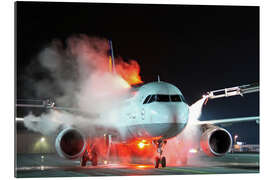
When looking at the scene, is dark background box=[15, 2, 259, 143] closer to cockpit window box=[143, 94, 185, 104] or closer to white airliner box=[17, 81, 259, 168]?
white airliner box=[17, 81, 259, 168]

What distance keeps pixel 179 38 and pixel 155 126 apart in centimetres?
444

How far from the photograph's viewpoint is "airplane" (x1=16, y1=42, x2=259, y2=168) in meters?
13.9

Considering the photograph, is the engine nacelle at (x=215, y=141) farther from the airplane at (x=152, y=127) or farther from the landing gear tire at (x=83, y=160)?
the landing gear tire at (x=83, y=160)

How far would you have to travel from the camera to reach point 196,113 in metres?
18.5

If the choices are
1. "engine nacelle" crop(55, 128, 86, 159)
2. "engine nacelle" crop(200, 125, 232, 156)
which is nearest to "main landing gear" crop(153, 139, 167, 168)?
"engine nacelle" crop(200, 125, 232, 156)

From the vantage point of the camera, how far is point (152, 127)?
14266 millimetres

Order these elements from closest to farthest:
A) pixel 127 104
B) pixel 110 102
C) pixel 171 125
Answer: pixel 171 125 < pixel 127 104 < pixel 110 102

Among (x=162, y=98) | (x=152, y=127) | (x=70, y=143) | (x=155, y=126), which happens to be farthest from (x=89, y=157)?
(x=162, y=98)

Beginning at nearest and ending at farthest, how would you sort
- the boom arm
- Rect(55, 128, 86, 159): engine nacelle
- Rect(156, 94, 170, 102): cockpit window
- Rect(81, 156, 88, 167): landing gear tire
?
1. Rect(156, 94, 170, 102): cockpit window
2. Rect(55, 128, 86, 159): engine nacelle
3. the boom arm
4. Rect(81, 156, 88, 167): landing gear tire

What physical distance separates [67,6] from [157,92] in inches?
167

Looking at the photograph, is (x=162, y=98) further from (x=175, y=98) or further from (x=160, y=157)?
(x=160, y=157)

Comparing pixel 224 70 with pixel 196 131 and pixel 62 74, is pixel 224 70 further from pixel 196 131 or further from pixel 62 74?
pixel 62 74
